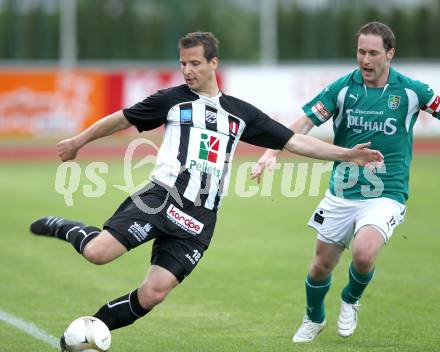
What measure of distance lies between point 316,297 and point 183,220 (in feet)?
5.02

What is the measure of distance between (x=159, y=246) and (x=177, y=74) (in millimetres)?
20701

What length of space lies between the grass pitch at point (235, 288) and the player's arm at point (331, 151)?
4.90 feet

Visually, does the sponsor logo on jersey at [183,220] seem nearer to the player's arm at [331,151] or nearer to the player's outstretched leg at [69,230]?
the player's outstretched leg at [69,230]

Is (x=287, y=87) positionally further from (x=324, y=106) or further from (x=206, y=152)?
(x=206, y=152)

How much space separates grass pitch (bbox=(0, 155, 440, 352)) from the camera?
7.47 meters

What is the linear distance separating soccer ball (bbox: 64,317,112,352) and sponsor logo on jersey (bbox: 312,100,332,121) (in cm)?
243

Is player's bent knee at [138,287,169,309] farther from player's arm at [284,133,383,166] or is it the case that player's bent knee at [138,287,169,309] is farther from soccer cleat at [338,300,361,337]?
soccer cleat at [338,300,361,337]

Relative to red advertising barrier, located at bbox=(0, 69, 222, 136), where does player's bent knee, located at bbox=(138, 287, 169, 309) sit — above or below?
above

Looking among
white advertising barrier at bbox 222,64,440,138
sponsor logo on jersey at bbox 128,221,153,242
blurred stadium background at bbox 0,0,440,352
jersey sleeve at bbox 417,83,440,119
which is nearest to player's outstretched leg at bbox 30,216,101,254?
sponsor logo on jersey at bbox 128,221,153,242

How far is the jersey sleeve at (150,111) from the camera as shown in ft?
21.9

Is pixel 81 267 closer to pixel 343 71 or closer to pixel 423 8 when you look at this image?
pixel 343 71

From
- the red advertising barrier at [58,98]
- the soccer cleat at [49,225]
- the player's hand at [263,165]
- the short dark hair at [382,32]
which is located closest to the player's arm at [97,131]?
the soccer cleat at [49,225]

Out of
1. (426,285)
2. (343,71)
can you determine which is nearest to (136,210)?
(426,285)

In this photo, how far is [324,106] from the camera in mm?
7398
